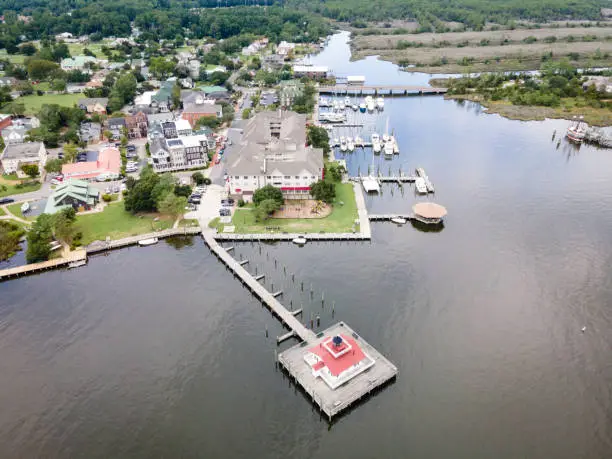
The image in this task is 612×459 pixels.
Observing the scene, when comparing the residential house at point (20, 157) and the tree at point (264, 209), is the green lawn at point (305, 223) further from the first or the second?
the residential house at point (20, 157)

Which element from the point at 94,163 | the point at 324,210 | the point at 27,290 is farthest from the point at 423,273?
the point at 94,163

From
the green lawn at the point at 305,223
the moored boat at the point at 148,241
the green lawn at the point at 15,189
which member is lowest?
the moored boat at the point at 148,241

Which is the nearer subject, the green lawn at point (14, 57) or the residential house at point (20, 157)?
the residential house at point (20, 157)

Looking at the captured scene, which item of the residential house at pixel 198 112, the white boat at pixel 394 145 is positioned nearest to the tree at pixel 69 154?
the residential house at pixel 198 112

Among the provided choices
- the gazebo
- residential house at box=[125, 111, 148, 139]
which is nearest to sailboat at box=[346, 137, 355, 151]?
the gazebo

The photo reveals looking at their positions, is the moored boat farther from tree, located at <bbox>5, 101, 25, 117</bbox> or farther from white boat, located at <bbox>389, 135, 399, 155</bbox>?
tree, located at <bbox>5, 101, 25, 117</bbox>

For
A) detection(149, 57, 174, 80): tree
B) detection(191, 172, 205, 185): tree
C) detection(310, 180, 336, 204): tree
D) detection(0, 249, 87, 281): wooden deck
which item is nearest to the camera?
detection(0, 249, 87, 281): wooden deck

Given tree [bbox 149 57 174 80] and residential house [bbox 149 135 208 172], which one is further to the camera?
tree [bbox 149 57 174 80]
